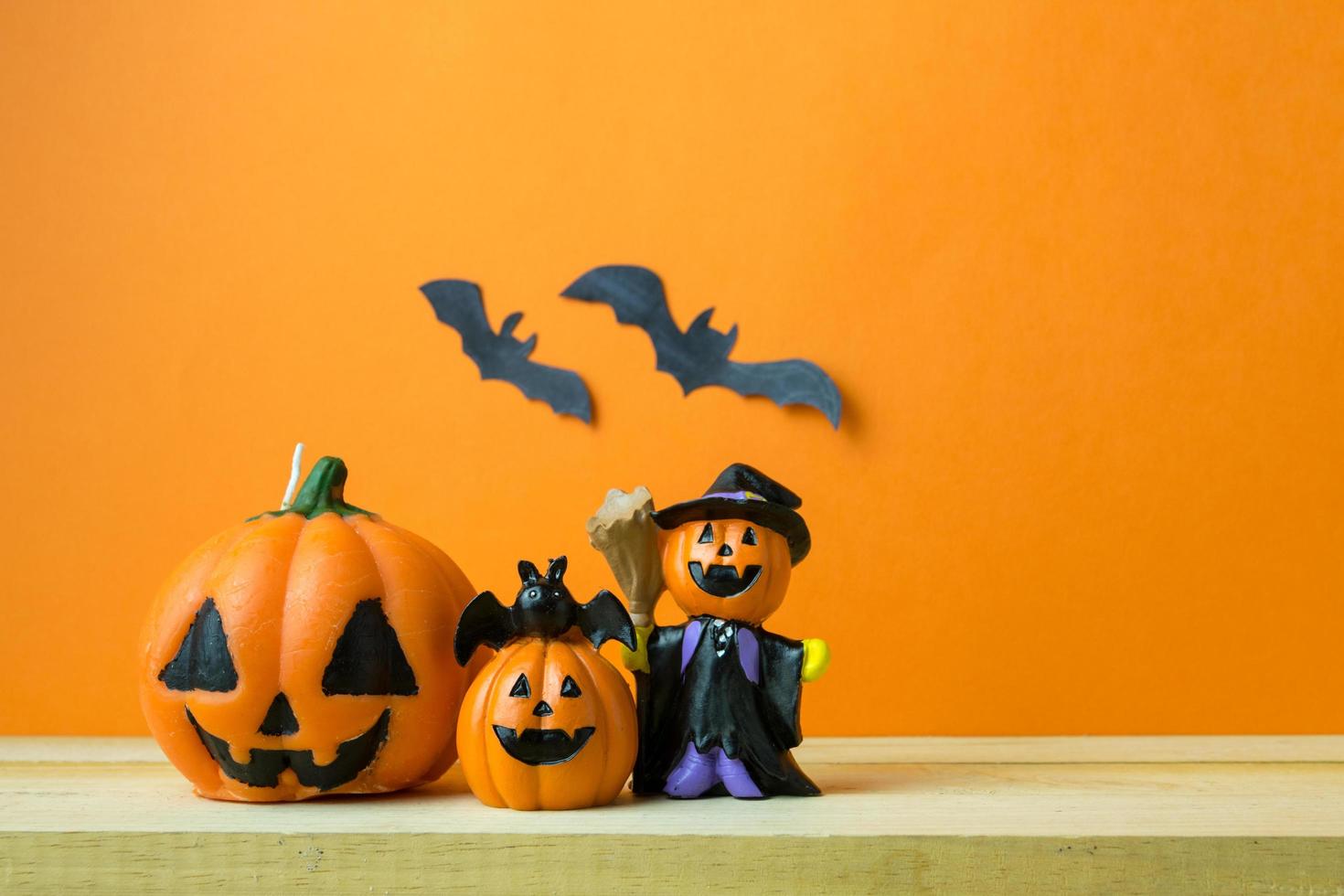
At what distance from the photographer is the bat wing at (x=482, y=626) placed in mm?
965

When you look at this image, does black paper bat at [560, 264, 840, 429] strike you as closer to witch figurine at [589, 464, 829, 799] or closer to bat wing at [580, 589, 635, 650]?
witch figurine at [589, 464, 829, 799]

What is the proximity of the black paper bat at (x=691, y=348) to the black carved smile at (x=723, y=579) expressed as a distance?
605 millimetres

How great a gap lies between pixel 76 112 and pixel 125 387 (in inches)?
15.4

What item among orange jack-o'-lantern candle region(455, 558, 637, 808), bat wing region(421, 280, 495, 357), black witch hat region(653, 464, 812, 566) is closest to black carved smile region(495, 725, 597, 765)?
orange jack-o'-lantern candle region(455, 558, 637, 808)

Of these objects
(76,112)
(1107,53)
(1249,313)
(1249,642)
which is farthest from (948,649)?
(76,112)

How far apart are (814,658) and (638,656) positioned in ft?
0.49

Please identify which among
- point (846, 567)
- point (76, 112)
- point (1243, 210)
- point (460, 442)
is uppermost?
point (76, 112)

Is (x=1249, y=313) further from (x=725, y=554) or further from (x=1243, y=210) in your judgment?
(x=725, y=554)

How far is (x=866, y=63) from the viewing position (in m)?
1.64

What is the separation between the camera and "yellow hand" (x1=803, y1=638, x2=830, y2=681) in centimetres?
102

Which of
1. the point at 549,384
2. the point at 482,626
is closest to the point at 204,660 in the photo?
the point at 482,626

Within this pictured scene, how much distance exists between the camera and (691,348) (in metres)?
1.62

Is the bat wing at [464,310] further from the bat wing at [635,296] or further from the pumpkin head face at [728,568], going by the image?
the pumpkin head face at [728,568]

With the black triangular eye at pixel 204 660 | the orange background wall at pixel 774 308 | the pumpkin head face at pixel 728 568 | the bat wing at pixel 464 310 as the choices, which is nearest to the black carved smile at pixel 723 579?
the pumpkin head face at pixel 728 568
